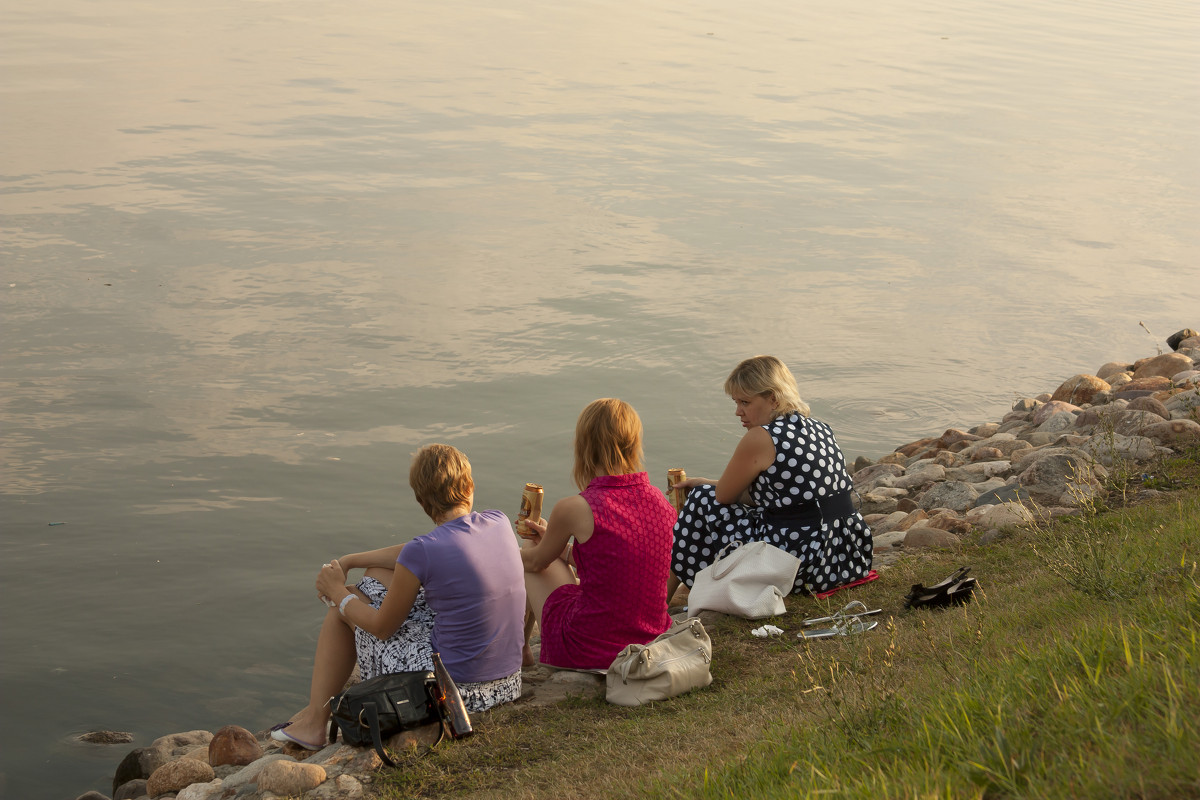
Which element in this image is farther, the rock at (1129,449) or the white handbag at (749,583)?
the rock at (1129,449)

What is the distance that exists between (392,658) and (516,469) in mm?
5497

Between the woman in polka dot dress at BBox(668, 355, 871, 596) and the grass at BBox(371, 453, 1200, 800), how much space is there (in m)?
0.25

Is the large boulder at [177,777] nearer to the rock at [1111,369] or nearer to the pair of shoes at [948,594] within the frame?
the pair of shoes at [948,594]

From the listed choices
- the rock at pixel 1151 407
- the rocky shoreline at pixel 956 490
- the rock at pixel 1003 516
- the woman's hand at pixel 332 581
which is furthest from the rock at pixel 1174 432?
the woman's hand at pixel 332 581

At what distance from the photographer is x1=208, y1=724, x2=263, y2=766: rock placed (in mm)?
5617

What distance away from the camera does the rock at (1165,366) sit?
38.7 ft

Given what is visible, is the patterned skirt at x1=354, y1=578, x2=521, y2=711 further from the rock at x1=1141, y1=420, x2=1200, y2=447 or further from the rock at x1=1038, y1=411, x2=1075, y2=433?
the rock at x1=1038, y1=411, x2=1075, y2=433

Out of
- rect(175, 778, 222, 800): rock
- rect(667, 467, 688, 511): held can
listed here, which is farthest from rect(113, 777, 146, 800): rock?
rect(667, 467, 688, 511): held can

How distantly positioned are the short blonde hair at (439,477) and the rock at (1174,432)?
6012 mm

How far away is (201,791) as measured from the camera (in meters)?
5.02

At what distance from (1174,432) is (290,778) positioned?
23.5 feet

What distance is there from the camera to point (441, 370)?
12.7 m

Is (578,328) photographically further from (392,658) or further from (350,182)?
(392,658)

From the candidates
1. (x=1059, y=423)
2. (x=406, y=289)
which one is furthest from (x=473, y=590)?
(x=406, y=289)
